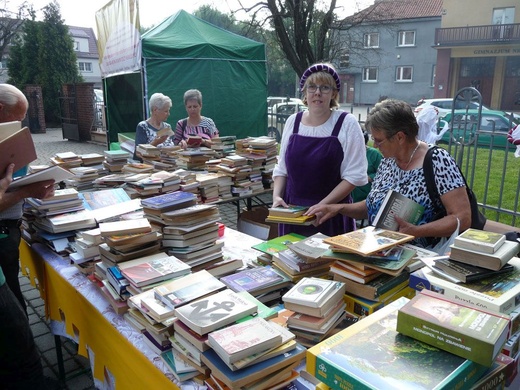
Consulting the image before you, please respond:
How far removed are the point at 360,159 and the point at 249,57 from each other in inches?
243

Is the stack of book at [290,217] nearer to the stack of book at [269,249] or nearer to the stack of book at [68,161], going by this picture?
the stack of book at [269,249]

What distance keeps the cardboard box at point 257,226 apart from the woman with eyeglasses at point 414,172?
1.64 meters

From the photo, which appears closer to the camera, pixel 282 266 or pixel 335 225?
pixel 282 266

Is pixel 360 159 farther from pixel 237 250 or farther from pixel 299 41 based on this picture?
pixel 299 41

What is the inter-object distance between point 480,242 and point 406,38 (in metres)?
37.2

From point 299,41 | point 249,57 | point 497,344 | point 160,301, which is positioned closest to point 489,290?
point 497,344

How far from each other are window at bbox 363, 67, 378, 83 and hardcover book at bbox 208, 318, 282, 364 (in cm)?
3877

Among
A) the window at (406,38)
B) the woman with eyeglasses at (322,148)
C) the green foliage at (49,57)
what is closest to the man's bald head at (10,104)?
the woman with eyeglasses at (322,148)

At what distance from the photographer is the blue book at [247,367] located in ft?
3.65

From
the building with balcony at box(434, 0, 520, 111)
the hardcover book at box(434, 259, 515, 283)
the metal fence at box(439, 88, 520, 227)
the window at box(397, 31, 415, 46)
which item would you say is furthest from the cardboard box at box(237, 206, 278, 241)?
the window at box(397, 31, 415, 46)

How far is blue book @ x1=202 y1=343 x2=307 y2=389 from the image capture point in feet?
3.65

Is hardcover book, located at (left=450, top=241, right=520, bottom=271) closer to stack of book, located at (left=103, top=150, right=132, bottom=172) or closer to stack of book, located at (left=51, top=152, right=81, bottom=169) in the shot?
stack of book, located at (left=103, top=150, right=132, bottom=172)

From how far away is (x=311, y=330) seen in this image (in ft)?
4.41

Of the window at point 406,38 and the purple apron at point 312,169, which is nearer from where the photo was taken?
the purple apron at point 312,169
